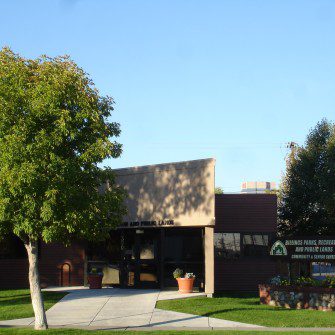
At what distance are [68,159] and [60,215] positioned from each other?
4.94ft

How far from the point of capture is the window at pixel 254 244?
85.8 feet

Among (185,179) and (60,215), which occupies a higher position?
(185,179)

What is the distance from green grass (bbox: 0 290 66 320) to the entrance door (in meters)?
3.01

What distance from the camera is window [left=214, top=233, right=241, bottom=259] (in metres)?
26.1

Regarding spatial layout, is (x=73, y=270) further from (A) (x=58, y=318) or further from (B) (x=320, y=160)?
(B) (x=320, y=160)

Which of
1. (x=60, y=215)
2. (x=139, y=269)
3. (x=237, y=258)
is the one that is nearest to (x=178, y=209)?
(x=139, y=269)

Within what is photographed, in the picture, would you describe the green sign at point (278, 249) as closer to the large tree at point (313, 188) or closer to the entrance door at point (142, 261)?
the entrance door at point (142, 261)

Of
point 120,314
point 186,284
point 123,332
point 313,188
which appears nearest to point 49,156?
point 123,332

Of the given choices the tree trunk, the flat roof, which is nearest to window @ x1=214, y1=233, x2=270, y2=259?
the flat roof

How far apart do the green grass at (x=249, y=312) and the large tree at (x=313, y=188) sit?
10574 millimetres

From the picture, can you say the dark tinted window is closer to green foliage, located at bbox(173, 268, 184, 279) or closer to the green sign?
green foliage, located at bbox(173, 268, 184, 279)

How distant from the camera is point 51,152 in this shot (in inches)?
605

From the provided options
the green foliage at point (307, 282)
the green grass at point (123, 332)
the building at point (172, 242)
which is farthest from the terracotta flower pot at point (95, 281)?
the green grass at point (123, 332)

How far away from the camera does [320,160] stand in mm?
31453
